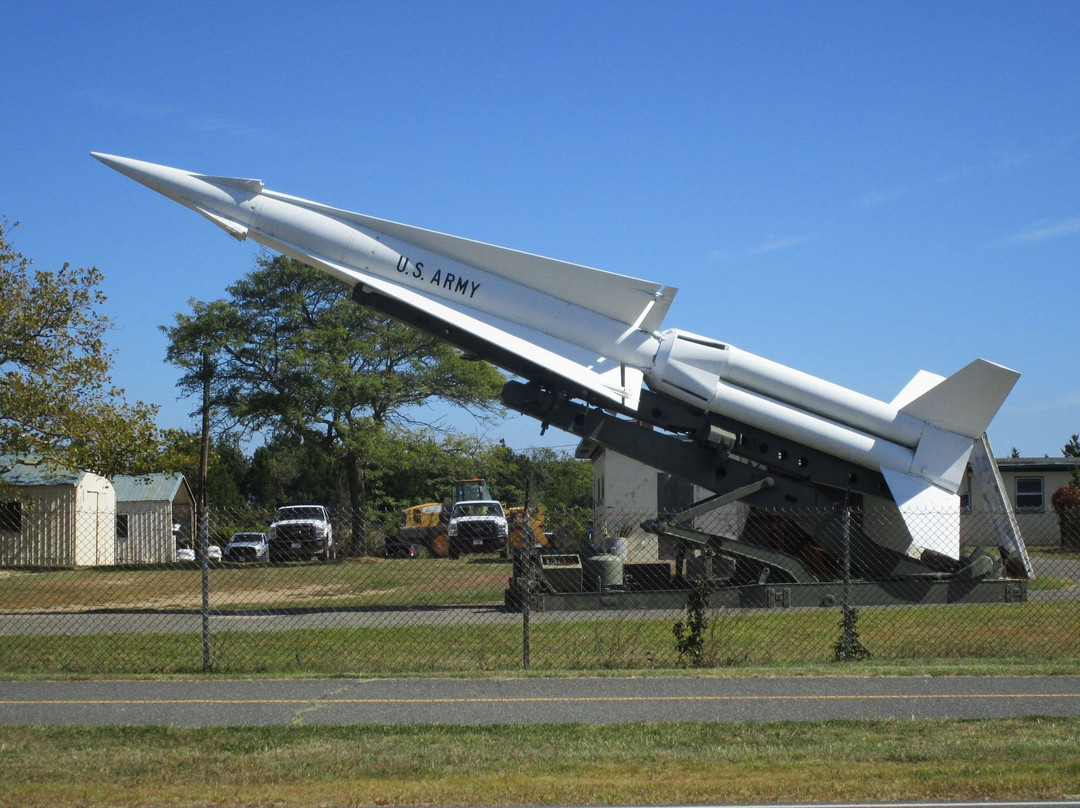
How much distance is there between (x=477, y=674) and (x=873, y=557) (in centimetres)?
903

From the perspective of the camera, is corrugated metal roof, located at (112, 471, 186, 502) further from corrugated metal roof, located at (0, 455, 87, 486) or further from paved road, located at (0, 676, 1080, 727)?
paved road, located at (0, 676, 1080, 727)

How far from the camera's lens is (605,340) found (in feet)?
54.1

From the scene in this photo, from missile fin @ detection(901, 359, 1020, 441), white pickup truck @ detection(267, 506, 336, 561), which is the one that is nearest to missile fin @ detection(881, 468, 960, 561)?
missile fin @ detection(901, 359, 1020, 441)

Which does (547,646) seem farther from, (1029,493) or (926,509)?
(1029,493)

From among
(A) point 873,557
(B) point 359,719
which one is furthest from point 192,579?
(B) point 359,719

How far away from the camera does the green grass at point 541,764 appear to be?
6.00 m

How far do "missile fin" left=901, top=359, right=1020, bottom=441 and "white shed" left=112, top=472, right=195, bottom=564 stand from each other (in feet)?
83.6

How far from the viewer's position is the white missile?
1639 centimetres

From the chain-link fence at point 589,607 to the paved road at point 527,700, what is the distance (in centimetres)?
96

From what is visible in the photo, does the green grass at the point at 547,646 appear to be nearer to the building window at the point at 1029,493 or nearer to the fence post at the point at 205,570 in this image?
the fence post at the point at 205,570

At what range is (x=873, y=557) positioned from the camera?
17016 mm

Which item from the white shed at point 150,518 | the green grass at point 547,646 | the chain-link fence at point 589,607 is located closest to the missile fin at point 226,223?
the chain-link fence at point 589,607

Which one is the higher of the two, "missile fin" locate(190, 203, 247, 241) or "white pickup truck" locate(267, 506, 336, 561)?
"missile fin" locate(190, 203, 247, 241)

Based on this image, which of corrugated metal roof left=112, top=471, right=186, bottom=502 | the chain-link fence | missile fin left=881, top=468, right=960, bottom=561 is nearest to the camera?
the chain-link fence
